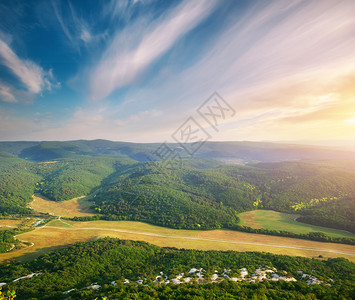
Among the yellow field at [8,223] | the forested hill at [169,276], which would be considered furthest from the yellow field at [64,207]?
the forested hill at [169,276]

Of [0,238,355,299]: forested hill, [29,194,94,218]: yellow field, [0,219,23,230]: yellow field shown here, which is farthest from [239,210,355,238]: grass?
[0,219,23,230]: yellow field

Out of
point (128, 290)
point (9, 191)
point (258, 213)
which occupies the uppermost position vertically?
point (128, 290)

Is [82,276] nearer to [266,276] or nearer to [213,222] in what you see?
[266,276]

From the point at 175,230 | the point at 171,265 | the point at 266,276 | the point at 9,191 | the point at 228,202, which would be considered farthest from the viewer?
the point at 9,191

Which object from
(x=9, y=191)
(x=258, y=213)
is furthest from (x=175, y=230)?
(x=9, y=191)

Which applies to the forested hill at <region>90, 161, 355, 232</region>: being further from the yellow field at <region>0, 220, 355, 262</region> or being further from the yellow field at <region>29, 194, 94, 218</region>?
the yellow field at <region>0, 220, 355, 262</region>

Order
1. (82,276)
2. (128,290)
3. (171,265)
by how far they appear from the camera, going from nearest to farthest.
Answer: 1. (128,290)
2. (82,276)
3. (171,265)
